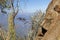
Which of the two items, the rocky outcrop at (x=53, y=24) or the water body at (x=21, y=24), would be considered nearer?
the rocky outcrop at (x=53, y=24)

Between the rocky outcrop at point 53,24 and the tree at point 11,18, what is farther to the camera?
the tree at point 11,18

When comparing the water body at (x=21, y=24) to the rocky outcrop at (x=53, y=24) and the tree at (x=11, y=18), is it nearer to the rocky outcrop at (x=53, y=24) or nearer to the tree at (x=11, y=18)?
the tree at (x=11, y=18)

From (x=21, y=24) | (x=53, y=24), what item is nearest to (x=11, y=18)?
(x=21, y=24)

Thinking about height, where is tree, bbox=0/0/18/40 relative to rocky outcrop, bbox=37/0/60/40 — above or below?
below

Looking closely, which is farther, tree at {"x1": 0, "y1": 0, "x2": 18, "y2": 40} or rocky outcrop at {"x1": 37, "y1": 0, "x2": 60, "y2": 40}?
tree at {"x1": 0, "y1": 0, "x2": 18, "y2": 40}

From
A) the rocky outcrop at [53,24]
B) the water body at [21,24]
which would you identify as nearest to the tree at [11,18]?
the water body at [21,24]

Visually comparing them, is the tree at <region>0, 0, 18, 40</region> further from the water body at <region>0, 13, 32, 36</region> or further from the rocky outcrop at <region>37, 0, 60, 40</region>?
the rocky outcrop at <region>37, 0, 60, 40</region>

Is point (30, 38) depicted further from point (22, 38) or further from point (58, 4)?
point (58, 4)

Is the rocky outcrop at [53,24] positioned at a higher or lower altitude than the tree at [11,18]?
higher

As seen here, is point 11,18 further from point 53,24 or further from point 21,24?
point 53,24

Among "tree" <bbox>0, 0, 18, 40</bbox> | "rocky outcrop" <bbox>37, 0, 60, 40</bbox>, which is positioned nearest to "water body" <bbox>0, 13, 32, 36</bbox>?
"tree" <bbox>0, 0, 18, 40</bbox>

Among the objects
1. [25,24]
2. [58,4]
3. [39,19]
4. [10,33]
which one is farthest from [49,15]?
[25,24]

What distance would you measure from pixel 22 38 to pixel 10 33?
3.15 m

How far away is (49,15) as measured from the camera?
5.32 metres
